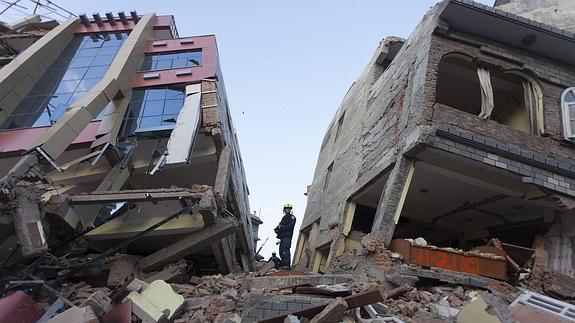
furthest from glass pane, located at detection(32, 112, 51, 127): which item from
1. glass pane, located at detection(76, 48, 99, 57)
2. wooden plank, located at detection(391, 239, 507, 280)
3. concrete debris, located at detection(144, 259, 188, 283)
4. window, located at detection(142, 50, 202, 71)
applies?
wooden plank, located at detection(391, 239, 507, 280)

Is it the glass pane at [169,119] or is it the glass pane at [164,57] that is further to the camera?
the glass pane at [164,57]

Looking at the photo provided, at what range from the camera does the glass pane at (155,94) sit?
13125 millimetres

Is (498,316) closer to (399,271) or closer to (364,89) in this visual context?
(399,271)

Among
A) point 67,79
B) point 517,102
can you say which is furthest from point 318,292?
point 67,79

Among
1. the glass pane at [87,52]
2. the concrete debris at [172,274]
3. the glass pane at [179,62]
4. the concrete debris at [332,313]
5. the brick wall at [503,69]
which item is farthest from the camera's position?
the glass pane at [87,52]

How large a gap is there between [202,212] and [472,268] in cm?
549

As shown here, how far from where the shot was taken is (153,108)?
41.5 ft

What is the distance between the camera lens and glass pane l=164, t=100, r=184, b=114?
1247 centimetres

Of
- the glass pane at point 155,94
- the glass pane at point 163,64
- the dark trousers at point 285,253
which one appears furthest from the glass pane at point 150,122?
the dark trousers at point 285,253

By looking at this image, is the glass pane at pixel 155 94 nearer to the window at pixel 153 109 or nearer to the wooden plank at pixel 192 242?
the window at pixel 153 109

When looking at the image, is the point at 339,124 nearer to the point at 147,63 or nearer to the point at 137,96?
the point at 147,63

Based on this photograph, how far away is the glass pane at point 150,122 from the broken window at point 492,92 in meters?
8.01

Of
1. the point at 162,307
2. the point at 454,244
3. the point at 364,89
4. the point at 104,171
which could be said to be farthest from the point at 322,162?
the point at 162,307

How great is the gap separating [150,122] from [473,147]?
342 inches
